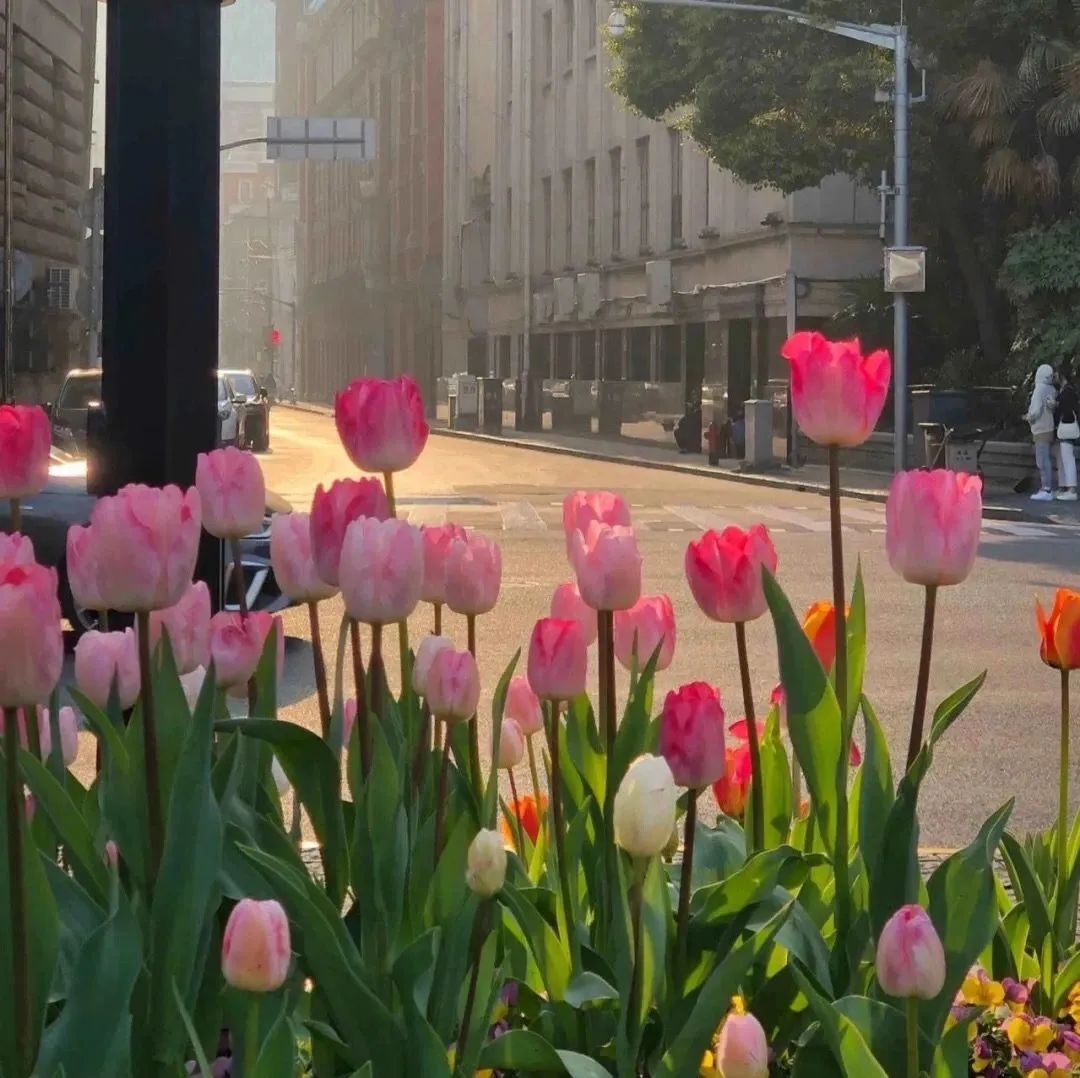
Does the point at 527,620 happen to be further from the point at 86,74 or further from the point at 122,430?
the point at 86,74

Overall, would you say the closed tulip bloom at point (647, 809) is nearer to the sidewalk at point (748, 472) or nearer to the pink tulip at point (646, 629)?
the pink tulip at point (646, 629)

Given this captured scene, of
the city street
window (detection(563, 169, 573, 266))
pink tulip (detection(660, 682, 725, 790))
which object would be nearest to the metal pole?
the city street

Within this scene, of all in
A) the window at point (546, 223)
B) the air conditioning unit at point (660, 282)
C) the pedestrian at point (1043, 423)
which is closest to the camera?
the pedestrian at point (1043, 423)

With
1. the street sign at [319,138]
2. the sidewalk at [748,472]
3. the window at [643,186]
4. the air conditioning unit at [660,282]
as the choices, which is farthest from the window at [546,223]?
the street sign at [319,138]

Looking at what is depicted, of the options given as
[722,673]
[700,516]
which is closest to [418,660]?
[722,673]

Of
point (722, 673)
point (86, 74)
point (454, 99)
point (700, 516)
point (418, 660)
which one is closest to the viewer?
point (418, 660)

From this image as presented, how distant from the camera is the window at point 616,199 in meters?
47.7

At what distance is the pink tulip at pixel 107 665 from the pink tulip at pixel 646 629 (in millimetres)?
594

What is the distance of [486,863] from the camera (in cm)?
189

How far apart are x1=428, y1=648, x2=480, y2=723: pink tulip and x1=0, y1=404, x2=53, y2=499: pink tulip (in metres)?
0.52

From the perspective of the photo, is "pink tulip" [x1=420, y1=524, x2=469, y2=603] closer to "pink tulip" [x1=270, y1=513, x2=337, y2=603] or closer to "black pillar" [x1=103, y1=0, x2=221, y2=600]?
"pink tulip" [x1=270, y1=513, x2=337, y2=603]

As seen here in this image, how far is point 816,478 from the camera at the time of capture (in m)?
28.8

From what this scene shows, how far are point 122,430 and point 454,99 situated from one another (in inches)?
2551

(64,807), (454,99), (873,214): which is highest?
(454,99)
